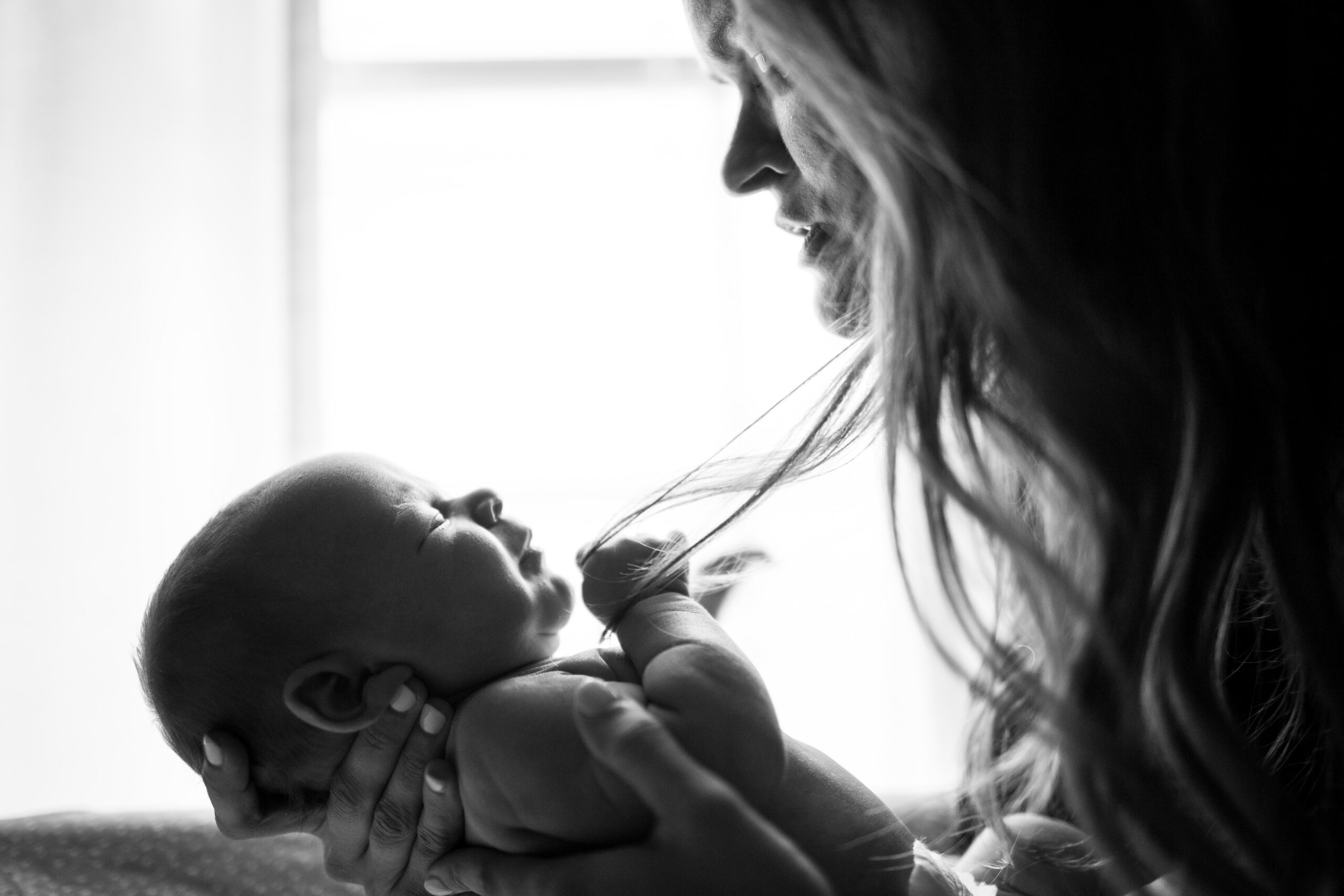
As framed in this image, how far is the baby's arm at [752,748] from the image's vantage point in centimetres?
69

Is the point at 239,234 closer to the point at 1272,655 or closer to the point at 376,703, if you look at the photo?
the point at 376,703

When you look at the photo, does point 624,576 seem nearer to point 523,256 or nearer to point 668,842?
point 668,842

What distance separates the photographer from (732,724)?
0.70 meters

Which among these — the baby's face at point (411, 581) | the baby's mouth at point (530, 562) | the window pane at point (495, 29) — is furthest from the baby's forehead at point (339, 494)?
the window pane at point (495, 29)

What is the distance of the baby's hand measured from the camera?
814mm

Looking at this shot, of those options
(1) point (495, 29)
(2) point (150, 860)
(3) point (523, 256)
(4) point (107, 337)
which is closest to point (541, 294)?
(3) point (523, 256)

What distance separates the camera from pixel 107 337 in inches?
92.7

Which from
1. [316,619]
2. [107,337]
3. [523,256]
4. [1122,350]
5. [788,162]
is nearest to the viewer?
[1122,350]

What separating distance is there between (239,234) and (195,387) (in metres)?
0.37

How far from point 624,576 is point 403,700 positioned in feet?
0.63

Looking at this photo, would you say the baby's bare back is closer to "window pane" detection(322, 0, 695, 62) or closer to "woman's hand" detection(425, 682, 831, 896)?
"woman's hand" detection(425, 682, 831, 896)

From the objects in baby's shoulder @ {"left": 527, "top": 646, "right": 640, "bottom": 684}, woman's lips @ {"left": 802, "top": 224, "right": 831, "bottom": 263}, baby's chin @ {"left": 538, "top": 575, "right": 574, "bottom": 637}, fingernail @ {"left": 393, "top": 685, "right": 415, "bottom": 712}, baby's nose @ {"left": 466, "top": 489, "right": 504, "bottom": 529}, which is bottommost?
fingernail @ {"left": 393, "top": 685, "right": 415, "bottom": 712}

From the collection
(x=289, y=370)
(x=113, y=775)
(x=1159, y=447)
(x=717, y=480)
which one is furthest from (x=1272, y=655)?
(x=113, y=775)

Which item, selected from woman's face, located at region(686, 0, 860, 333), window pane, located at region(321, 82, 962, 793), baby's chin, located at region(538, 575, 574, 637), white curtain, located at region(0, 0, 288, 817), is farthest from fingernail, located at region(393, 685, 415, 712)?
white curtain, located at region(0, 0, 288, 817)
